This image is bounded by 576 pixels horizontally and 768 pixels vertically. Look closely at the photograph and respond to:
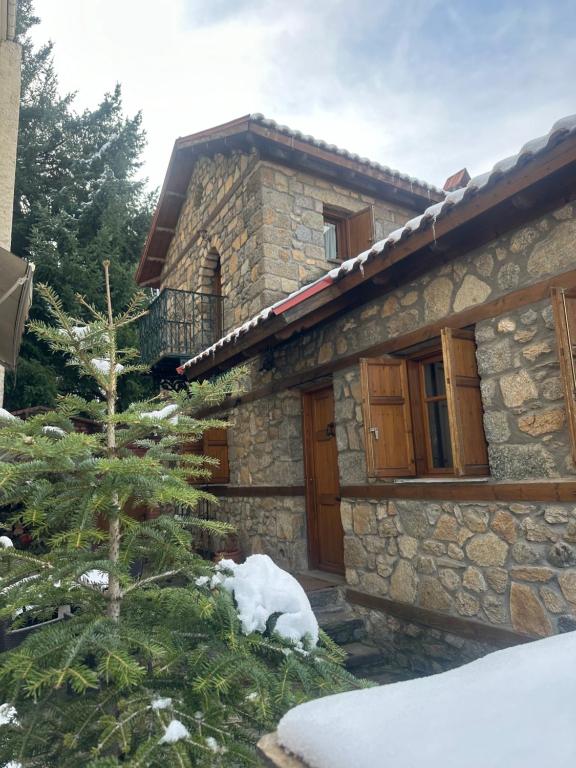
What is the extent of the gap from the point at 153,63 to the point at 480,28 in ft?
14.4

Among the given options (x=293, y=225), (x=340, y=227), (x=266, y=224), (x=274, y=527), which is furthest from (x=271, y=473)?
(x=340, y=227)

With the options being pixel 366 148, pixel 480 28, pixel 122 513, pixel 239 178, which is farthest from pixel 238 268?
pixel 122 513

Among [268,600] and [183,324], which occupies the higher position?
[183,324]

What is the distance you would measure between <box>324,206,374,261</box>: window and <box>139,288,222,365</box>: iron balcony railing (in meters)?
2.23

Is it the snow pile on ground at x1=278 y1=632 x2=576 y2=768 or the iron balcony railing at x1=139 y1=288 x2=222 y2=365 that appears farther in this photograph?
the iron balcony railing at x1=139 y1=288 x2=222 y2=365

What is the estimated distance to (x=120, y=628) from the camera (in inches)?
61.4

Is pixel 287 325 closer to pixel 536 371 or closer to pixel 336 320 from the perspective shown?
pixel 336 320

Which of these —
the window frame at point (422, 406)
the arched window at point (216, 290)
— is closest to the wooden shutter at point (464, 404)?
the window frame at point (422, 406)

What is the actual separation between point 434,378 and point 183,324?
5.51m

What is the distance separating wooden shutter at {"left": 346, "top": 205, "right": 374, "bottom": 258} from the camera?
7668 mm

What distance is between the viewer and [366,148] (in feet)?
26.5

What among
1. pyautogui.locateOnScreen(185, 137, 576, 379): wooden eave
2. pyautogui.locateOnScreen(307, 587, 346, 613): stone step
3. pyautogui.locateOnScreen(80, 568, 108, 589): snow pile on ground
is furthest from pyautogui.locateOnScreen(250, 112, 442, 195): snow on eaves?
pyautogui.locateOnScreen(80, 568, 108, 589): snow pile on ground

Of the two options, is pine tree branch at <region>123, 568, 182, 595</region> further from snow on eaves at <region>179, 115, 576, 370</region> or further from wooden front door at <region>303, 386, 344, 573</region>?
wooden front door at <region>303, 386, 344, 573</region>

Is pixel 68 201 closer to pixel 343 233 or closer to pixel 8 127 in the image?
pixel 8 127
